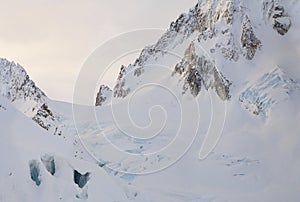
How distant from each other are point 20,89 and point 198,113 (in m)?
22.2

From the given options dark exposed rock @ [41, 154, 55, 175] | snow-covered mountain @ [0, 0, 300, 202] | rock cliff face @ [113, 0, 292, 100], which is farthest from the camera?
rock cliff face @ [113, 0, 292, 100]

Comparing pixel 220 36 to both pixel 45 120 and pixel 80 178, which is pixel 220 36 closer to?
pixel 45 120

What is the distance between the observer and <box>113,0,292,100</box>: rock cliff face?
5766 centimetres

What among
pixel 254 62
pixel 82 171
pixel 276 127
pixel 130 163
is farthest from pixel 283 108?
pixel 82 171

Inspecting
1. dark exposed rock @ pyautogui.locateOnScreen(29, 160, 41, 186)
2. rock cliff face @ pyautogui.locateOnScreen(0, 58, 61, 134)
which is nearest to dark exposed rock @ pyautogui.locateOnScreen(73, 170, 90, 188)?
dark exposed rock @ pyautogui.locateOnScreen(29, 160, 41, 186)

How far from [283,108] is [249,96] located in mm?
4580

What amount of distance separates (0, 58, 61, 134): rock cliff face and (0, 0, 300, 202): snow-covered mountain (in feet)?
0.58

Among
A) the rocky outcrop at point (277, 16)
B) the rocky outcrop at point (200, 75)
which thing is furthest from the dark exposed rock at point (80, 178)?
the rocky outcrop at point (277, 16)

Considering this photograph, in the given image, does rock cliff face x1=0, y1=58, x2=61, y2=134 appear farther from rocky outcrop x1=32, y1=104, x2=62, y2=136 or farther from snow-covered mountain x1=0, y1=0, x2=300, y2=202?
rocky outcrop x1=32, y1=104, x2=62, y2=136

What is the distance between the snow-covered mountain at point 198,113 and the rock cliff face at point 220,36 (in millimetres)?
148

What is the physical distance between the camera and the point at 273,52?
5938 centimetres

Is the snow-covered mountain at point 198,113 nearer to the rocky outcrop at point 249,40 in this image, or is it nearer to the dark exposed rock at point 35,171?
the rocky outcrop at point 249,40

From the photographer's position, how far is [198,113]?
170 ft

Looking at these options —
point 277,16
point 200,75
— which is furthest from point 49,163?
point 277,16
